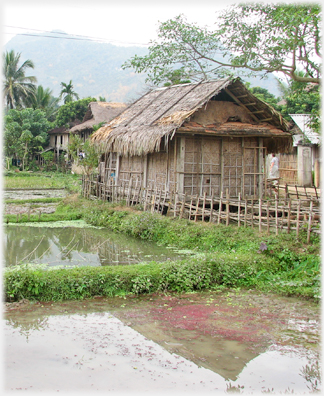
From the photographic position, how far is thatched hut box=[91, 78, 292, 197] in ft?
42.4

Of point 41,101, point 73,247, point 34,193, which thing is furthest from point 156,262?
point 41,101

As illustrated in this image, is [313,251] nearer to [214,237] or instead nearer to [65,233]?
[214,237]

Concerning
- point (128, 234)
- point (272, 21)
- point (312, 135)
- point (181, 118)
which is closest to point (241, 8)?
point (272, 21)

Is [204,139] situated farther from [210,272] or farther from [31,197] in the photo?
[31,197]

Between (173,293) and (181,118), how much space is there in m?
6.39

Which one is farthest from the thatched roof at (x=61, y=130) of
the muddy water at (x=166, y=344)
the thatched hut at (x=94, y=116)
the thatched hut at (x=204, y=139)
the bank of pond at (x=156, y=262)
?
the muddy water at (x=166, y=344)

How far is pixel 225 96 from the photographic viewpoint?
14.2 m

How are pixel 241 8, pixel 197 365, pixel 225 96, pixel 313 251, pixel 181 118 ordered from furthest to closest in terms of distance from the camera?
pixel 225 96
pixel 181 118
pixel 241 8
pixel 313 251
pixel 197 365

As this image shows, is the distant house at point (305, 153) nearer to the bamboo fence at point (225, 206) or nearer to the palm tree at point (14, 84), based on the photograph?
the bamboo fence at point (225, 206)

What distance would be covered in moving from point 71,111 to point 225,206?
26383 mm

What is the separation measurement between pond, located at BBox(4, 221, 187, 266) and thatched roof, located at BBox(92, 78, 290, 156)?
10.5 feet

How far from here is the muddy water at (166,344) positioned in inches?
165

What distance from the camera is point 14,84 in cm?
3656

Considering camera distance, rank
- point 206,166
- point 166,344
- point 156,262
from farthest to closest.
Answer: point 206,166 → point 156,262 → point 166,344
